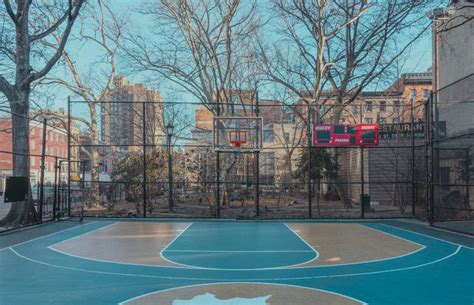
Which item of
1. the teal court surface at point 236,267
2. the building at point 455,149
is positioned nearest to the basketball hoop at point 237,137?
the teal court surface at point 236,267

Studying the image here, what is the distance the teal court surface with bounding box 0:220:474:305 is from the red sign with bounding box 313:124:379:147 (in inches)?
157

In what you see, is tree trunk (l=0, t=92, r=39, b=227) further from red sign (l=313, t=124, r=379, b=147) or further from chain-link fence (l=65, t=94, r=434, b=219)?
Answer: red sign (l=313, t=124, r=379, b=147)

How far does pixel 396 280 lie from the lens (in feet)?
22.1

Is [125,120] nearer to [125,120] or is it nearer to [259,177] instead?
[125,120]

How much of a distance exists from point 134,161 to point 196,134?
6.47 m

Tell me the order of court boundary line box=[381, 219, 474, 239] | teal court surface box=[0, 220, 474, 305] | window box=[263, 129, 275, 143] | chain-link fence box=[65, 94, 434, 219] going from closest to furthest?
teal court surface box=[0, 220, 474, 305], court boundary line box=[381, 219, 474, 239], chain-link fence box=[65, 94, 434, 219], window box=[263, 129, 275, 143]

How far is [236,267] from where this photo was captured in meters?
7.70

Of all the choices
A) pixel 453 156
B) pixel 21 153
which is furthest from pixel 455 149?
pixel 21 153

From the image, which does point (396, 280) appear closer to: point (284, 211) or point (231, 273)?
Result: point (231, 273)

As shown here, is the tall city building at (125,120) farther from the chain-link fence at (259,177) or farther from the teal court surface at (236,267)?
the teal court surface at (236,267)

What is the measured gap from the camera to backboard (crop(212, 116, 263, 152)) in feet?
53.6

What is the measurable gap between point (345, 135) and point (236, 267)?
978cm

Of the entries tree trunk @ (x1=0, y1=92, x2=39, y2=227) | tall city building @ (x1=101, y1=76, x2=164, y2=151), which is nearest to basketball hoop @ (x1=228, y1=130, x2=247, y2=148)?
tree trunk @ (x1=0, y1=92, x2=39, y2=227)

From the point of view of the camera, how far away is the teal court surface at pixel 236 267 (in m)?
5.79
